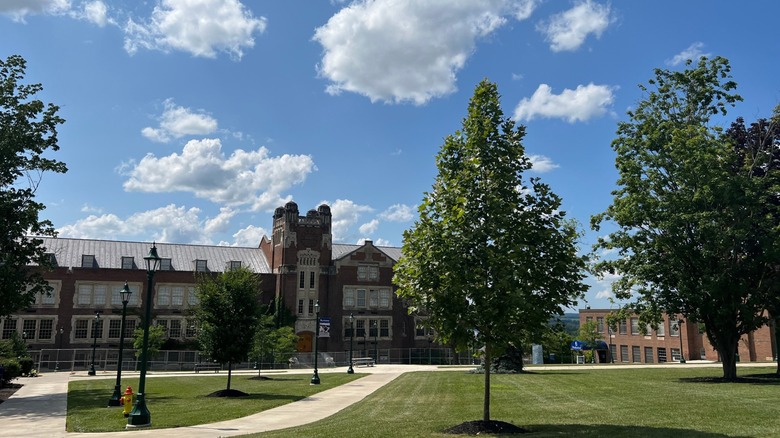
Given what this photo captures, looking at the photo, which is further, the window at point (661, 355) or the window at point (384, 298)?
the window at point (661, 355)

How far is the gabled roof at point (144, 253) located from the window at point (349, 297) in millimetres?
10008

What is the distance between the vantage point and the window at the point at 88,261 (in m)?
63.7

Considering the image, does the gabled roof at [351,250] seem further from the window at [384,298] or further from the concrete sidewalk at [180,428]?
the concrete sidewalk at [180,428]

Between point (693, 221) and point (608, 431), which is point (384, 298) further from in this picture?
point (608, 431)

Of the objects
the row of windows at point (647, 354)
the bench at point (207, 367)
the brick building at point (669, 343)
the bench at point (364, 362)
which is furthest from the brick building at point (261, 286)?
the row of windows at point (647, 354)

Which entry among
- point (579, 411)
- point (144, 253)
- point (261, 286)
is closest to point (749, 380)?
point (579, 411)

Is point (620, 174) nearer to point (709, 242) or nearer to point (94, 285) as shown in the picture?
point (709, 242)

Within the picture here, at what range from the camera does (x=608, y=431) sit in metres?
13.6

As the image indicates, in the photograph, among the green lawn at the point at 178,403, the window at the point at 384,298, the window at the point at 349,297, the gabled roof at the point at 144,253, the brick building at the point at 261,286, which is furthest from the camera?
the window at the point at 384,298

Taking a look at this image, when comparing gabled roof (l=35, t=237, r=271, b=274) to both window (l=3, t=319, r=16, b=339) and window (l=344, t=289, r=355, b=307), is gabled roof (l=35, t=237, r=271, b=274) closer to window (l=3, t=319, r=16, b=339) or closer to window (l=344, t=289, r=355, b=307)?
window (l=3, t=319, r=16, b=339)

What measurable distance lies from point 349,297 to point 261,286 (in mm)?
10487

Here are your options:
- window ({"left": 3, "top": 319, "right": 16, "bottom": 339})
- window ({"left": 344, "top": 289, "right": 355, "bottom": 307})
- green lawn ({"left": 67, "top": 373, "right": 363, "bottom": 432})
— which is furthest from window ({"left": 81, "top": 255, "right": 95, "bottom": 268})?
green lawn ({"left": 67, "top": 373, "right": 363, "bottom": 432})

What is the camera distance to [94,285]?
62375 millimetres

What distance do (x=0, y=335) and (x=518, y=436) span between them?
61.0 metres
